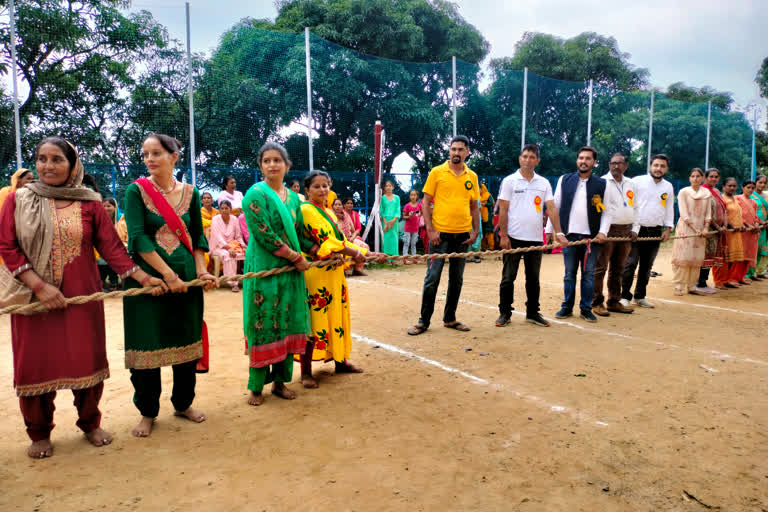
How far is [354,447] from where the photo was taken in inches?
114

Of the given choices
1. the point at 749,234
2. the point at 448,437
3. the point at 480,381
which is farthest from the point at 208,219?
the point at 749,234

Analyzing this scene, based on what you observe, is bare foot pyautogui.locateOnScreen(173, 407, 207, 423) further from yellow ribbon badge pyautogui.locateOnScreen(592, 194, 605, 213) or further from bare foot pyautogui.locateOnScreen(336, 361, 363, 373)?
yellow ribbon badge pyautogui.locateOnScreen(592, 194, 605, 213)

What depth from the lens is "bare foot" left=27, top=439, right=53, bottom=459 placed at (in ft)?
9.19

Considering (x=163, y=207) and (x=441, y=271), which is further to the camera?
(x=441, y=271)

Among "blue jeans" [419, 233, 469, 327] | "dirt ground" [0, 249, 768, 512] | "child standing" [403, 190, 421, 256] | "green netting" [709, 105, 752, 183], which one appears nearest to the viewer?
"dirt ground" [0, 249, 768, 512]

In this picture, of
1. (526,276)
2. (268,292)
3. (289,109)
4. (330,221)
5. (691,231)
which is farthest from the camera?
(289,109)

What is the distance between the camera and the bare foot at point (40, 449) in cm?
280

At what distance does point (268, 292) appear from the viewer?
3.41 meters

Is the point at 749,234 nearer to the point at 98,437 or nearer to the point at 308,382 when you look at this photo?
the point at 308,382

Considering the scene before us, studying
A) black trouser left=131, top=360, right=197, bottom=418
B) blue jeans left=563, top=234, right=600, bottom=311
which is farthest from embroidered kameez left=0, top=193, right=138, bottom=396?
blue jeans left=563, top=234, right=600, bottom=311

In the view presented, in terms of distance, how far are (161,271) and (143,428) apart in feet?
3.10

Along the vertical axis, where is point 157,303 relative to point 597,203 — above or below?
below

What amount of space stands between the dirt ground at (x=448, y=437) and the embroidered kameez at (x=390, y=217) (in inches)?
259

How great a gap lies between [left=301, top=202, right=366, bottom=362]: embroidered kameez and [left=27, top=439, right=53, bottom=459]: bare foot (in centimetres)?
167
